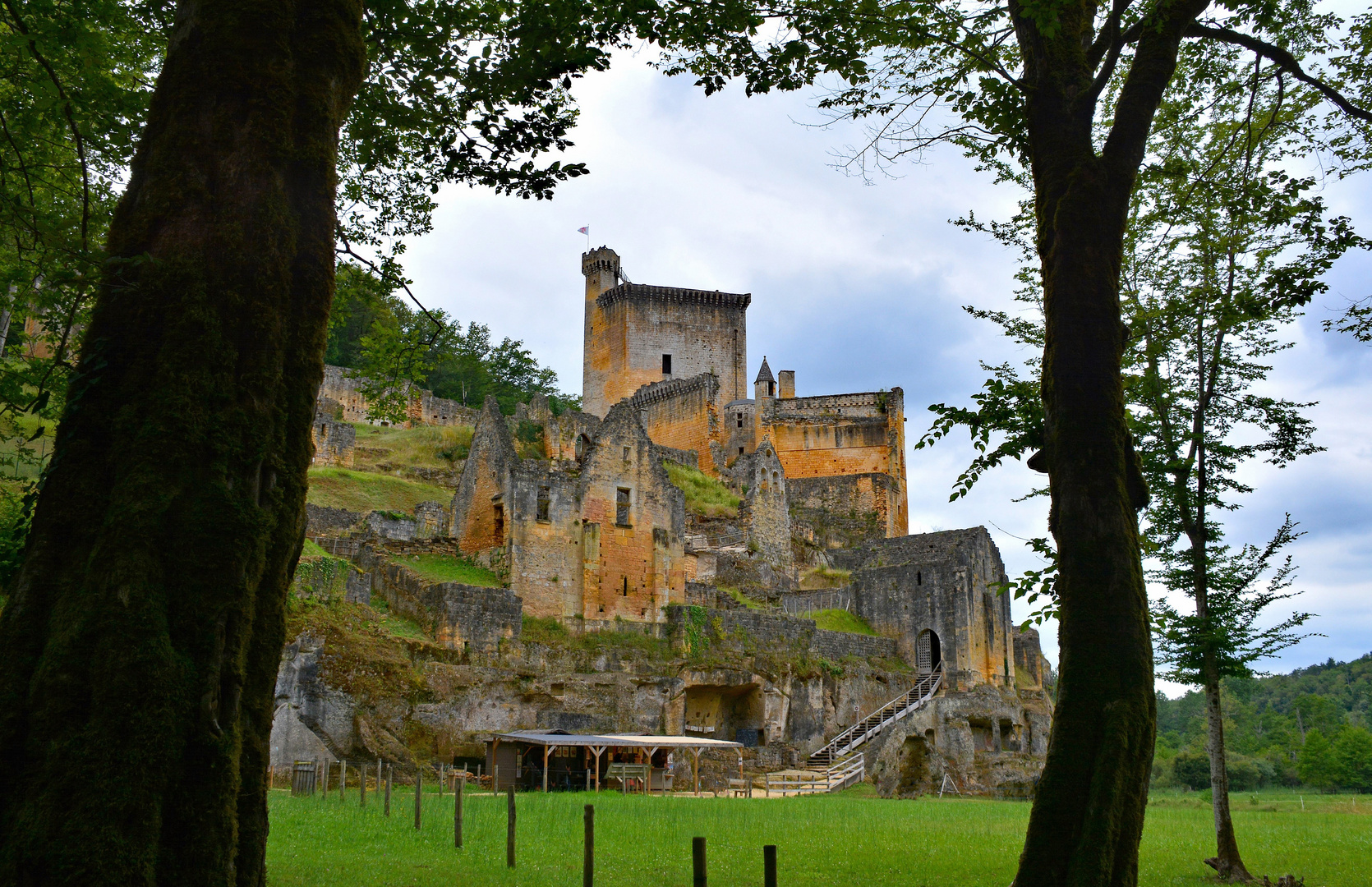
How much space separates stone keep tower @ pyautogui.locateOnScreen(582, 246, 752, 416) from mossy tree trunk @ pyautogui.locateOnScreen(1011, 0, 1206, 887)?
178ft

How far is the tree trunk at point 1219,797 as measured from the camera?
1285 cm

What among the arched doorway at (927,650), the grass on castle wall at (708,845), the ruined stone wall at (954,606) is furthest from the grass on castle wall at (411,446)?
the grass on castle wall at (708,845)

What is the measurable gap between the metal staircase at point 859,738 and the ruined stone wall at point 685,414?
19.2 meters

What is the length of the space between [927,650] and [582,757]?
18.1m

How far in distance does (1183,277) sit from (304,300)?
622 inches

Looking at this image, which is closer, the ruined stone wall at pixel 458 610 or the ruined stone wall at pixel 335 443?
the ruined stone wall at pixel 458 610

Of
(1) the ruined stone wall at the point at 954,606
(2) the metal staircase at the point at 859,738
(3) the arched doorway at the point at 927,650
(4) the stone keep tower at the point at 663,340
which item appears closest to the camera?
(2) the metal staircase at the point at 859,738

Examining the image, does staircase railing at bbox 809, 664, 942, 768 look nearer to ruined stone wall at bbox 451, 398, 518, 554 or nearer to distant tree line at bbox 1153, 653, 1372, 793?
distant tree line at bbox 1153, 653, 1372, 793

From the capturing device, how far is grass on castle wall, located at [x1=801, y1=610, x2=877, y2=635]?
38.8 metres

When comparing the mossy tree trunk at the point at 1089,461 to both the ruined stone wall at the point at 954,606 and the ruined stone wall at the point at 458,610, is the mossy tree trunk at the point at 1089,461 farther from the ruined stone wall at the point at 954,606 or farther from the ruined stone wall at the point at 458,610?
the ruined stone wall at the point at 954,606

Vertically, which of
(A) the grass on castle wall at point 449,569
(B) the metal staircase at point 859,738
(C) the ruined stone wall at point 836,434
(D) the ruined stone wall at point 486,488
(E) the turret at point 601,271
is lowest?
(B) the metal staircase at point 859,738

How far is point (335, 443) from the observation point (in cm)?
4241

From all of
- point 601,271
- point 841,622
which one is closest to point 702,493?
point 841,622

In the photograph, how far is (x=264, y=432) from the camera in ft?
15.8
